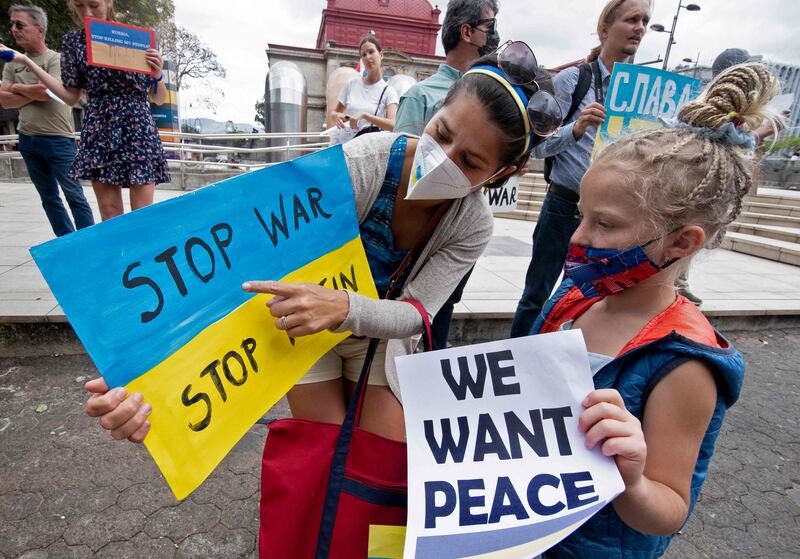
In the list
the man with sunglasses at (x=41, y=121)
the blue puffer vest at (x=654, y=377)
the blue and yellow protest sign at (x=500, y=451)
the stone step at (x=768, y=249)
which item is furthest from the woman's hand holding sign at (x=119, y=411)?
the stone step at (x=768, y=249)

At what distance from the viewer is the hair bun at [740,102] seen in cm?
97

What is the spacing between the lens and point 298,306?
1003 millimetres

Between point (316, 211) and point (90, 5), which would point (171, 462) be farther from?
point (90, 5)

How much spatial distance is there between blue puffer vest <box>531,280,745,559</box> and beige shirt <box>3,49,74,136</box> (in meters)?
4.34

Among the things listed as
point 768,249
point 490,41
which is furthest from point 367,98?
point 768,249

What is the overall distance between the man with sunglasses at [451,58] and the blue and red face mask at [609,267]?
1288 mm

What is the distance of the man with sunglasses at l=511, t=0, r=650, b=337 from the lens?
8.05ft

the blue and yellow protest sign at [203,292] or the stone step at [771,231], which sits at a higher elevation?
the blue and yellow protest sign at [203,292]

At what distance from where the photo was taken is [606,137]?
228cm

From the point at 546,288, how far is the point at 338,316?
1878 millimetres

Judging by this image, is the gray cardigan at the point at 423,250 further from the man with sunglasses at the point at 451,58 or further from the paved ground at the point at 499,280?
the man with sunglasses at the point at 451,58

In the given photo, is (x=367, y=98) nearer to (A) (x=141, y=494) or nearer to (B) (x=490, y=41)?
(B) (x=490, y=41)

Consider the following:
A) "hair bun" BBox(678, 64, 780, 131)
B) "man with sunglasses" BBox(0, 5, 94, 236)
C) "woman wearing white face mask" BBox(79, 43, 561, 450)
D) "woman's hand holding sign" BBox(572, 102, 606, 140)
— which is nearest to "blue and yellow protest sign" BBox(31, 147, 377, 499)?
"woman wearing white face mask" BBox(79, 43, 561, 450)

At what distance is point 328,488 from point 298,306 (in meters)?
0.45
